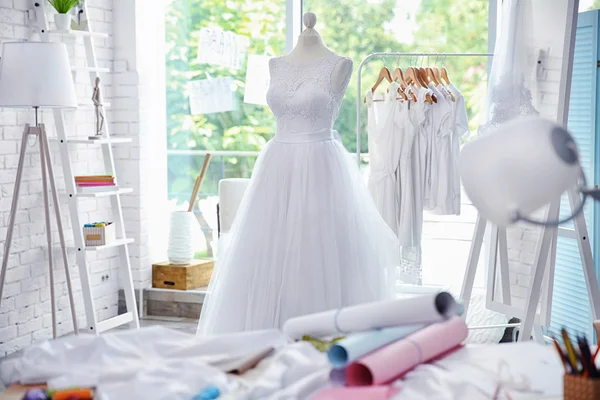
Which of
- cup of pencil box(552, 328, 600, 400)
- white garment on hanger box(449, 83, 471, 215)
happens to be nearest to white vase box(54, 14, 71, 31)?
white garment on hanger box(449, 83, 471, 215)

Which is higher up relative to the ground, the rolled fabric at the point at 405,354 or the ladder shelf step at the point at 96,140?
the ladder shelf step at the point at 96,140

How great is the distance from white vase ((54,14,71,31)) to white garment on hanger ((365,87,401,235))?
1606 millimetres

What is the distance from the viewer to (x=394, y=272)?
377cm

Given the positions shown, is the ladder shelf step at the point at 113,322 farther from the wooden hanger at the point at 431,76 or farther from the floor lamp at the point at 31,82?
the wooden hanger at the point at 431,76

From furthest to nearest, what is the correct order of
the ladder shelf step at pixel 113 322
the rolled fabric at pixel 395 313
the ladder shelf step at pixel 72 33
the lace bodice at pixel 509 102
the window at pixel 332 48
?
the window at pixel 332 48, the ladder shelf step at pixel 113 322, the ladder shelf step at pixel 72 33, the lace bodice at pixel 509 102, the rolled fabric at pixel 395 313

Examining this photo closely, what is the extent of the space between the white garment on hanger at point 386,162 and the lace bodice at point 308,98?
0.55 meters

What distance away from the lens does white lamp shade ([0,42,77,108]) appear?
396cm

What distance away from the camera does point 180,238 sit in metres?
5.29

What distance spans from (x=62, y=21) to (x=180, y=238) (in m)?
1.49

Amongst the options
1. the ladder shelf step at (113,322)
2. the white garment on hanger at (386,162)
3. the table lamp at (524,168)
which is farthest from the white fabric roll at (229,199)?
the table lamp at (524,168)

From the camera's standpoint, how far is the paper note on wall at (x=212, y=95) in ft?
18.0

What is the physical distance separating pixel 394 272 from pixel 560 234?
71cm

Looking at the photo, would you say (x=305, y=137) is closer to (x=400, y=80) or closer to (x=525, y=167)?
(x=400, y=80)

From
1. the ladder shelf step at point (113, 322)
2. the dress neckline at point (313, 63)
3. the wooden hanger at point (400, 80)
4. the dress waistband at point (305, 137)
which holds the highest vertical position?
the dress neckline at point (313, 63)
